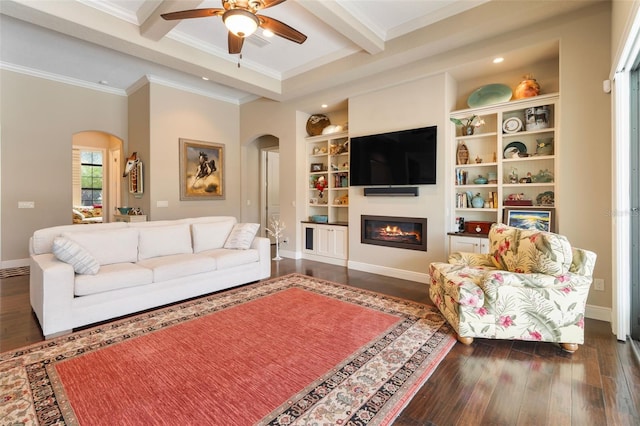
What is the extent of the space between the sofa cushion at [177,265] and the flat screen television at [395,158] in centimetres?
261

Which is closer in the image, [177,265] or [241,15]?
[241,15]

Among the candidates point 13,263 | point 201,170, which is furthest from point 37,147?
point 201,170

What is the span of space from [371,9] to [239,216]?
4904 mm

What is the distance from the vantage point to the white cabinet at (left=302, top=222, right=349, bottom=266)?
214 inches

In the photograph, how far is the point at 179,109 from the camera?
587 centimetres

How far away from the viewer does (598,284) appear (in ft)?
10.1

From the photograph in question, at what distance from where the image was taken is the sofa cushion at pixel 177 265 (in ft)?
11.0

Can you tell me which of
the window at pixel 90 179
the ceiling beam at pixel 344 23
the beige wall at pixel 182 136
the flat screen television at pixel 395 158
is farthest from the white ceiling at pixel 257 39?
the window at pixel 90 179

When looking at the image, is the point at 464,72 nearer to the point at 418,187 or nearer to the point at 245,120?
the point at 418,187

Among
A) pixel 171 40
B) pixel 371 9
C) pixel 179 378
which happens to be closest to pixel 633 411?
pixel 179 378

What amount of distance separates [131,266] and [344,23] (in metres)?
3.55

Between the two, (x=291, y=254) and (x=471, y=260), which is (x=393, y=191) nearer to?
(x=471, y=260)

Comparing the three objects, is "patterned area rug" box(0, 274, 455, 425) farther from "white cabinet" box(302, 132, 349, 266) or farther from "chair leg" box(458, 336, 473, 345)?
"white cabinet" box(302, 132, 349, 266)

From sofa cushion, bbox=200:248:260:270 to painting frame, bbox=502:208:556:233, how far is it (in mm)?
3324
